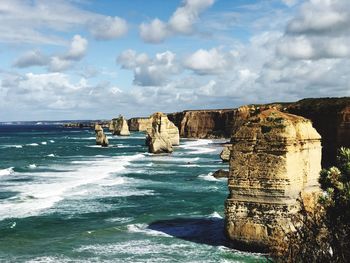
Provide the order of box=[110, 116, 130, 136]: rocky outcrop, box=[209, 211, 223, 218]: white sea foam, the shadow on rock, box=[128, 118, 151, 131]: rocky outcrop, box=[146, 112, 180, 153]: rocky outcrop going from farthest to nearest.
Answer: box=[128, 118, 151, 131]: rocky outcrop < box=[110, 116, 130, 136]: rocky outcrop < box=[146, 112, 180, 153]: rocky outcrop < box=[209, 211, 223, 218]: white sea foam < the shadow on rock

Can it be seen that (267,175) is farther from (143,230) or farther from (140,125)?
(140,125)

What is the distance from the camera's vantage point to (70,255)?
75.9 ft

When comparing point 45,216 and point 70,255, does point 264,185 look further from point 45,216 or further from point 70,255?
point 45,216

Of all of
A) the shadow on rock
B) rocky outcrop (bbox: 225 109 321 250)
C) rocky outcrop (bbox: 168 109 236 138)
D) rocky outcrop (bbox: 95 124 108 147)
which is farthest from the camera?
rocky outcrop (bbox: 168 109 236 138)

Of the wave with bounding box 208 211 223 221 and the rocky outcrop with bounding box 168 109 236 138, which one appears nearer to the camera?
the wave with bounding box 208 211 223 221

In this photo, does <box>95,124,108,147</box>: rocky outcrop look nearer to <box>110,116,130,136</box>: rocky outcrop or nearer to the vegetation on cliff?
<box>110,116,130,136</box>: rocky outcrop

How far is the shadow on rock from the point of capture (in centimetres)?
2500

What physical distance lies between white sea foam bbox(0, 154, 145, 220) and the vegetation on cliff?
22.7 metres

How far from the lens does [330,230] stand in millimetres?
13188

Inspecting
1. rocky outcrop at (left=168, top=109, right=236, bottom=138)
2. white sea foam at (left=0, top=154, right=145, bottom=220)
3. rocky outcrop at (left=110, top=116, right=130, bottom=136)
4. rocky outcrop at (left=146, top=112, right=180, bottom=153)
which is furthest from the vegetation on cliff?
rocky outcrop at (left=110, top=116, right=130, bottom=136)

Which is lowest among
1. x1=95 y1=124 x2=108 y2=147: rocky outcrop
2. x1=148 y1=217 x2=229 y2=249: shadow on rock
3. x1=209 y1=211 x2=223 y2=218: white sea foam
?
x1=148 y1=217 x2=229 y2=249: shadow on rock

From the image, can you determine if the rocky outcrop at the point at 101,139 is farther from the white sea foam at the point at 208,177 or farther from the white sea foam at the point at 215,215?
the white sea foam at the point at 215,215

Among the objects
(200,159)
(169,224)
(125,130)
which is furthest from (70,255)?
(125,130)

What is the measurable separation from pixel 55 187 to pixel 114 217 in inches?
563
